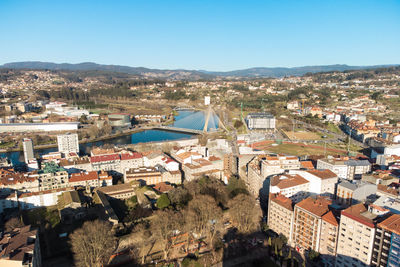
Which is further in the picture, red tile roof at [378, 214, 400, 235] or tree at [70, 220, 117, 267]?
tree at [70, 220, 117, 267]

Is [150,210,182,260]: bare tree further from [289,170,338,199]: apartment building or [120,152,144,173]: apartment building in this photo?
[120,152,144,173]: apartment building

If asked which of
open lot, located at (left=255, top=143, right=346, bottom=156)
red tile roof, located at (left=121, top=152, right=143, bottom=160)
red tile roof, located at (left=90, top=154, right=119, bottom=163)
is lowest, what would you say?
open lot, located at (left=255, top=143, right=346, bottom=156)

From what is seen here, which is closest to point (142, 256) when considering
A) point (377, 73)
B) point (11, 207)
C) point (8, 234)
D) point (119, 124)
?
point (8, 234)

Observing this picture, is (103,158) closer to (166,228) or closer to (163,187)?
(163,187)

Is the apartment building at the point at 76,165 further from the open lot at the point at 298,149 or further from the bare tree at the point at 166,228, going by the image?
the open lot at the point at 298,149

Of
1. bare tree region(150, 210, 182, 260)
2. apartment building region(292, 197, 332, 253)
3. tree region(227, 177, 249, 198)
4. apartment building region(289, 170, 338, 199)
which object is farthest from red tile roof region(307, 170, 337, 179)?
bare tree region(150, 210, 182, 260)

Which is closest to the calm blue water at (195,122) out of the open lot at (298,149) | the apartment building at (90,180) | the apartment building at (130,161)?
the open lot at (298,149)
